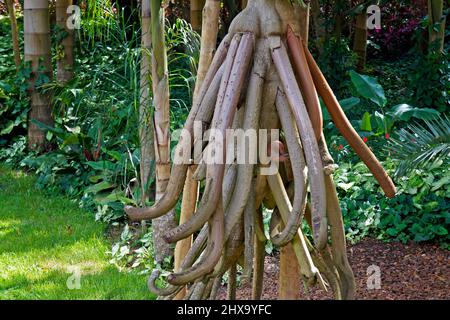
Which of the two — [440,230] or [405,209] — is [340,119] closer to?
[440,230]

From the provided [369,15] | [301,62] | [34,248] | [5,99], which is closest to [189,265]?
[301,62]

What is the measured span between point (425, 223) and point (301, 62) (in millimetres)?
2763

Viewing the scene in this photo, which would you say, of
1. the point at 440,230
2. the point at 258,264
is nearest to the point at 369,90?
the point at 440,230

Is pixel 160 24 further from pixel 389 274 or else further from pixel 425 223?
pixel 425 223

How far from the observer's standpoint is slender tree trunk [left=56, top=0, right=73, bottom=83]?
757 cm

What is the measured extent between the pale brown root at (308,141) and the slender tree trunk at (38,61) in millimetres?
4818

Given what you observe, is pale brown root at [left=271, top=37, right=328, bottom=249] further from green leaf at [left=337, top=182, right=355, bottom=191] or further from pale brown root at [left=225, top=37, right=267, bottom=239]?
green leaf at [left=337, top=182, right=355, bottom=191]

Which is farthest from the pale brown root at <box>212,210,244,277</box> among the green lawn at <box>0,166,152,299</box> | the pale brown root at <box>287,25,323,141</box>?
the green lawn at <box>0,166,152,299</box>

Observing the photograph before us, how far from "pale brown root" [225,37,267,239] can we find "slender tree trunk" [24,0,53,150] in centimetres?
478

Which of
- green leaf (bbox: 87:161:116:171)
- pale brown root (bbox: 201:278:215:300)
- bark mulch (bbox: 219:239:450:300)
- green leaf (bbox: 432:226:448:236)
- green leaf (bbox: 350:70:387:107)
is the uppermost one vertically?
green leaf (bbox: 350:70:387:107)

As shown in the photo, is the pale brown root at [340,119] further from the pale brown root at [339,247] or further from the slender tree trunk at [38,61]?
the slender tree trunk at [38,61]

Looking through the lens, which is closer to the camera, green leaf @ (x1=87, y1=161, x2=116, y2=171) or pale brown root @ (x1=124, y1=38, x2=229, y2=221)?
pale brown root @ (x1=124, y1=38, x2=229, y2=221)

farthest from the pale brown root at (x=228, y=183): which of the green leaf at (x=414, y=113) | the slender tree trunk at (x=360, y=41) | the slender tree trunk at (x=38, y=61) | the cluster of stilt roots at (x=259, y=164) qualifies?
the slender tree trunk at (x=360, y=41)

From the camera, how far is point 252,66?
254 centimetres
